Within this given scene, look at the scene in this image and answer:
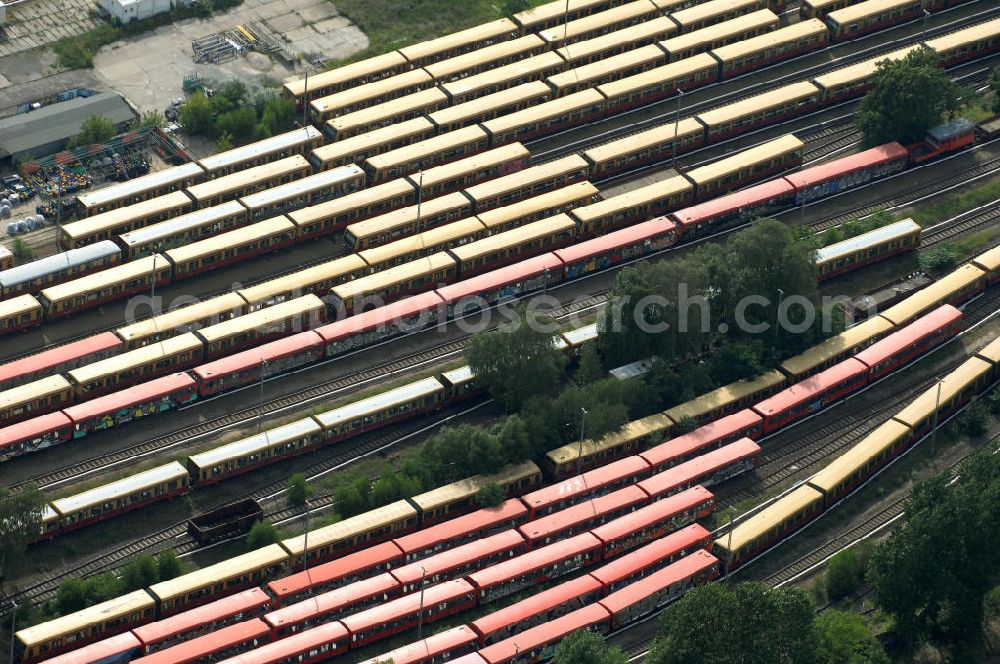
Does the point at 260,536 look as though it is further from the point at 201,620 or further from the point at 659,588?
the point at 659,588

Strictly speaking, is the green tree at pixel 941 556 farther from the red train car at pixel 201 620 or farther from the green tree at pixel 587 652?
the red train car at pixel 201 620

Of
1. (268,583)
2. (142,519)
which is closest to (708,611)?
(268,583)

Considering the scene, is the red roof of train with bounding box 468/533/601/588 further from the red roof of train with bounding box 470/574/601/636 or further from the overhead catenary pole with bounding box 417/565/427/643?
the overhead catenary pole with bounding box 417/565/427/643

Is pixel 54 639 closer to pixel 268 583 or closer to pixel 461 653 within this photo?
pixel 268 583

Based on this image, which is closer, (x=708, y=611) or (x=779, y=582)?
(x=708, y=611)

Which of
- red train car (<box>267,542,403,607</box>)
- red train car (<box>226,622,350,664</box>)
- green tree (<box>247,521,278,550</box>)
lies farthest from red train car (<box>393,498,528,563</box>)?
red train car (<box>226,622,350,664</box>)

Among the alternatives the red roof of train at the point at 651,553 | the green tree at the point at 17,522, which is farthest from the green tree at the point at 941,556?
the green tree at the point at 17,522
